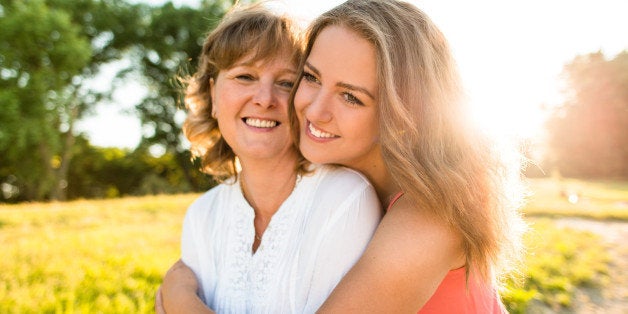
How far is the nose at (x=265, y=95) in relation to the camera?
8.63 feet

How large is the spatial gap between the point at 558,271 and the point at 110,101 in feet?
78.6

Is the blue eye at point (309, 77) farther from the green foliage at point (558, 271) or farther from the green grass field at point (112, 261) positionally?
the green foliage at point (558, 271)

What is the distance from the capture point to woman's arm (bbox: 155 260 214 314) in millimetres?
2475

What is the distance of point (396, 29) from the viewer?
2.27 metres

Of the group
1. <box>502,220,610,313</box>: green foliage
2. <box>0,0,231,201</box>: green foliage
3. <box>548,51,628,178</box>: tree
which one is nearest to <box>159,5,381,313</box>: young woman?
<box>502,220,610,313</box>: green foliage

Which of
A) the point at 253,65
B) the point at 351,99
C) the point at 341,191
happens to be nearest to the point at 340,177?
the point at 341,191

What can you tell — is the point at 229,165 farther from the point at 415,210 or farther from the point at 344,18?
the point at 415,210

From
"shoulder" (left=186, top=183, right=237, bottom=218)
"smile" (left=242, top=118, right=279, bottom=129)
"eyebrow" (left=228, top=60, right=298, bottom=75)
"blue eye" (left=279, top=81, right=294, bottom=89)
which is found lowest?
"shoulder" (left=186, top=183, right=237, bottom=218)

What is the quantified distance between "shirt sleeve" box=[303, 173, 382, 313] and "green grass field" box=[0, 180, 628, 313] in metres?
0.98

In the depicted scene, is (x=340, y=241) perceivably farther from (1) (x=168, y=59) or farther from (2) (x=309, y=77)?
(1) (x=168, y=59)

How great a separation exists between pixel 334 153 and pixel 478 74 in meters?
0.82

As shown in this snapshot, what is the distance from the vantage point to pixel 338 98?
7.74 feet

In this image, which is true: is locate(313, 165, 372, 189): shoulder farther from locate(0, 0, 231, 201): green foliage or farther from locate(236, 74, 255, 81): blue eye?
locate(0, 0, 231, 201): green foliage

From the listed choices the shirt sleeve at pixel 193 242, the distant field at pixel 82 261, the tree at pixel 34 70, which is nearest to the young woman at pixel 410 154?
the shirt sleeve at pixel 193 242
